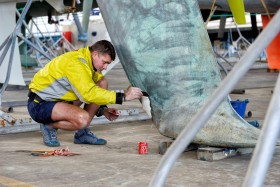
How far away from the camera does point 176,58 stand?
4367 millimetres

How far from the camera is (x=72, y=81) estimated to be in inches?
207

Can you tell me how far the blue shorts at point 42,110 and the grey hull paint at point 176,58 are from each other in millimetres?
1316

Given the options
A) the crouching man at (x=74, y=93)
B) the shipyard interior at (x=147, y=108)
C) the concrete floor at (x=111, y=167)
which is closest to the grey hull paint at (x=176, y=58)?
the shipyard interior at (x=147, y=108)

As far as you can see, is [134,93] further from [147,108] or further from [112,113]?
[112,113]

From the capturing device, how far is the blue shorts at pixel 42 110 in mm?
5535

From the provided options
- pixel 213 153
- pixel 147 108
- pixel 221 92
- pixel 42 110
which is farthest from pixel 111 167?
pixel 221 92

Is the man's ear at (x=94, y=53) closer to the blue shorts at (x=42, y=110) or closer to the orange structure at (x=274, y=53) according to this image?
the blue shorts at (x=42, y=110)

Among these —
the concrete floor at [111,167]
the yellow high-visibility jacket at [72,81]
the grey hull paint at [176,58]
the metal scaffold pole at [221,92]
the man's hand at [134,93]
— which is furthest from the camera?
the yellow high-visibility jacket at [72,81]

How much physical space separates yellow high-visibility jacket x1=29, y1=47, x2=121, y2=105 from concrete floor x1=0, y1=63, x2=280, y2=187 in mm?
472

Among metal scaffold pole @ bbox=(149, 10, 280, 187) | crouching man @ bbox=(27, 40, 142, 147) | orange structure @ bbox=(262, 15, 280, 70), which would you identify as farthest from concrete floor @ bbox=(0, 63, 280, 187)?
orange structure @ bbox=(262, 15, 280, 70)

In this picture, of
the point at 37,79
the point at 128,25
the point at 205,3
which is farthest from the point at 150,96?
the point at 205,3

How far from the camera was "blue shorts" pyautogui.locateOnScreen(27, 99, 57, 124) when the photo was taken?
218 inches

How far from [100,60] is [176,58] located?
3.61 ft

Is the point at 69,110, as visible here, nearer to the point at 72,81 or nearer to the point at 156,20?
the point at 72,81
